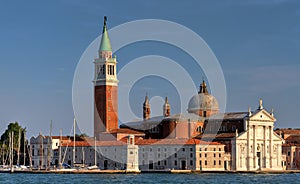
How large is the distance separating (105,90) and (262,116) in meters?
15.6

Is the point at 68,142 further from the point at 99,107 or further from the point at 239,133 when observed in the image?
the point at 239,133

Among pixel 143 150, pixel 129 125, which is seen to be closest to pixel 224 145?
pixel 143 150

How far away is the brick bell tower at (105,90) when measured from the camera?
75188 mm

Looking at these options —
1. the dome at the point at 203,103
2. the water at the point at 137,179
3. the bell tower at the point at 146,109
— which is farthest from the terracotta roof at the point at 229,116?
the water at the point at 137,179

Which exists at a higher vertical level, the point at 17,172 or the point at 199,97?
the point at 199,97

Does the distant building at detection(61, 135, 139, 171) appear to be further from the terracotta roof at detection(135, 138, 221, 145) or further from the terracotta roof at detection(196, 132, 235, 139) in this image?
the terracotta roof at detection(196, 132, 235, 139)

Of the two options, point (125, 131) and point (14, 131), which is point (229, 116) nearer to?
point (125, 131)

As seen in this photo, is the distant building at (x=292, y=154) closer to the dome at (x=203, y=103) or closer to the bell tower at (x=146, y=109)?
the dome at (x=203, y=103)

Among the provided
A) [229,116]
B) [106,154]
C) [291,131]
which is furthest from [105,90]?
[291,131]

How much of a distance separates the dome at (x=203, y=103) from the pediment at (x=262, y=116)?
5.92m

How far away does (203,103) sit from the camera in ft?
258

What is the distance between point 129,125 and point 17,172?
1529 cm

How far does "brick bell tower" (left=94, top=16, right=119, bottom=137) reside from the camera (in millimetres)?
75188

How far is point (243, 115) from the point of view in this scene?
2960 inches
